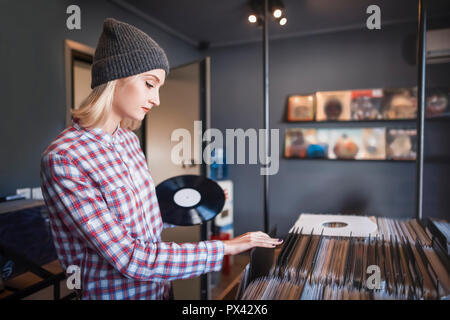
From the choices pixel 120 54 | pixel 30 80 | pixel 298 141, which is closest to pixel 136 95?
pixel 120 54

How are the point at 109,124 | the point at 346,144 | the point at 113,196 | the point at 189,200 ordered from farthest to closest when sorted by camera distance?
the point at 346,144 < the point at 189,200 < the point at 109,124 < the point at 113,196

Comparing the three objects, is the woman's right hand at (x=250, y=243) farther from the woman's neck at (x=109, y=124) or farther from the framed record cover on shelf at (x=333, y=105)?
the framed record cover on shelf at (x=333, y=105)

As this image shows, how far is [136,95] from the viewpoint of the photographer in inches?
31.4

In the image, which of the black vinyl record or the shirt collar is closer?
the shirt collar

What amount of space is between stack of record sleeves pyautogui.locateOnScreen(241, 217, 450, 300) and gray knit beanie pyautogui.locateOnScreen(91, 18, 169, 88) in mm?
574

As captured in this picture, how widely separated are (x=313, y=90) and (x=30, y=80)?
9.44ft

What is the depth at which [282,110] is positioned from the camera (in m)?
3.81

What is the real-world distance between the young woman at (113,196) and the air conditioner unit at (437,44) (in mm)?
3084

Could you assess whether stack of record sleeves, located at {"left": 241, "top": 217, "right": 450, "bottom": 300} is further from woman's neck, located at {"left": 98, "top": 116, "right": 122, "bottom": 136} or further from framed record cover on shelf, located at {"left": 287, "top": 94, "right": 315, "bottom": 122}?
framed record cover on shelf, located at {"left": 287, "top": 94, "right": 315, "bottom": 122}

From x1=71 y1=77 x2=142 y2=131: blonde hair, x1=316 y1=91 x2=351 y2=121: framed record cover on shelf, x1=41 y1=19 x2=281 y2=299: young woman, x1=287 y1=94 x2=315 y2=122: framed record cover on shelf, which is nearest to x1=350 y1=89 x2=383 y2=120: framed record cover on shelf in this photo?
x1=316 y1=91 x2=351 y2=121: framed record cover on shelf

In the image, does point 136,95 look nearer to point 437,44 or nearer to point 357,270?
point 357,270

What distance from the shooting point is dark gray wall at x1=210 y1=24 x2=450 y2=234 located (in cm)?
328

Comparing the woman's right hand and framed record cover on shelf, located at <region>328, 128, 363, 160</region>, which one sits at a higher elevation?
framed record cover on shelf, located at <region>328, 128, 363, 160</region>

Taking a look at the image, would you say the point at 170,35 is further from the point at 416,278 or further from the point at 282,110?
the point at 416,278
